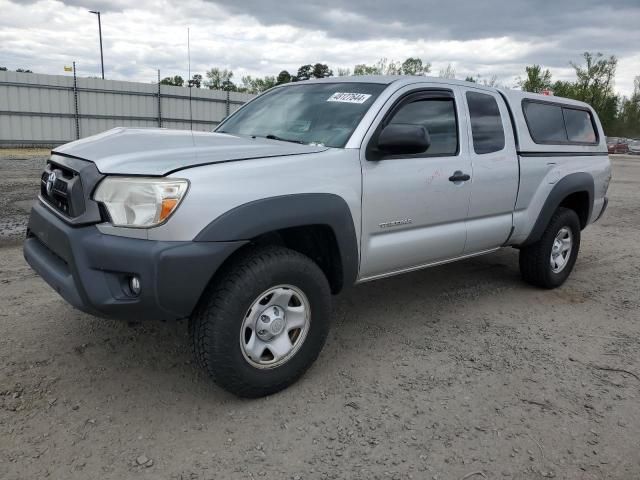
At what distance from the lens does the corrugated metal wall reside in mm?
18391

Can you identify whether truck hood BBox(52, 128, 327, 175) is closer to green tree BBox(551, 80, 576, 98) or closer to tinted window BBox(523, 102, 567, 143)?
tinted window BBox(523, 102, 567, 143)

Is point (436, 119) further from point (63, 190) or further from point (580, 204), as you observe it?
point (63, 190)

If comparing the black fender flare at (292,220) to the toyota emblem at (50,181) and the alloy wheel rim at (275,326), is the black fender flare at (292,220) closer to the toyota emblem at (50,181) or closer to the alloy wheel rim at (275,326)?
the alloy wheel rim at (275,326)

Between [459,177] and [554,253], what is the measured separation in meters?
1.88

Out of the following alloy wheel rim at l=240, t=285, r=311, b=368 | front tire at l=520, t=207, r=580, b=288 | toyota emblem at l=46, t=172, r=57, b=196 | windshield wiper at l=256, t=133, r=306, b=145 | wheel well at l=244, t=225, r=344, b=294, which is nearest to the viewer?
alloy wheel rim at l=240, t=285, r=311, b=368

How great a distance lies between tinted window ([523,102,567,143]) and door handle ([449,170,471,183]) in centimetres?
115

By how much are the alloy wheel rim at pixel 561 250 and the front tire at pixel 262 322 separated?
2973 millimetres

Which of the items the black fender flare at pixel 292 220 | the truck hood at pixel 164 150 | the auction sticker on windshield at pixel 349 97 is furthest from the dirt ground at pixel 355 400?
the auction sticker on windshield at pixel 349 97

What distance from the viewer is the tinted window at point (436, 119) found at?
3670mm

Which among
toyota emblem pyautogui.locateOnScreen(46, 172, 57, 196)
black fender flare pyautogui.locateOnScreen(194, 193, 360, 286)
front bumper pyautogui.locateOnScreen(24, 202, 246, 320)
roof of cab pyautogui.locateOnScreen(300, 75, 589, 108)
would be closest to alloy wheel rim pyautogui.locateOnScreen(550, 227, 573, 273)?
roof of cab pyautogui.locateOnScreen(300, 75, 589, 108)

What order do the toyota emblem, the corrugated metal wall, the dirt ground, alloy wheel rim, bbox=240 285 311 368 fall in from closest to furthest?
the dirt ground
alloy wheel rim, bbox=240 285 311 368
the toyota emblem
the corrugated metal wall

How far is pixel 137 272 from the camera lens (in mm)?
2461

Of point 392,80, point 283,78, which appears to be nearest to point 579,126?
point 392,80

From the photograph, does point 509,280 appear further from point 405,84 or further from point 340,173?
point 340,173
